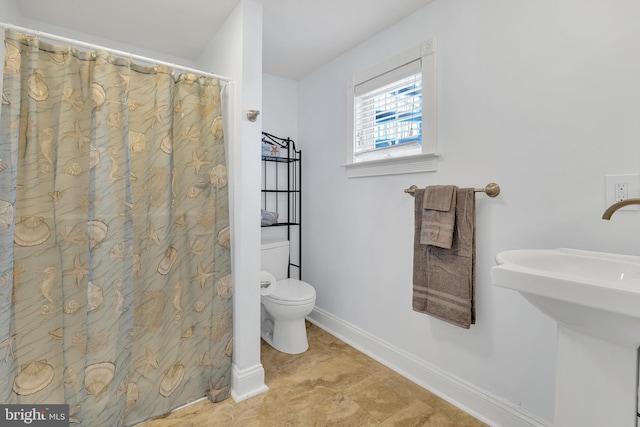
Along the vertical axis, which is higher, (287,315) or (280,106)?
(280,106)

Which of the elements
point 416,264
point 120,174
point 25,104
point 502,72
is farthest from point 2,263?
point 502,72

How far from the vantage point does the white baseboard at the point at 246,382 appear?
1737 mm

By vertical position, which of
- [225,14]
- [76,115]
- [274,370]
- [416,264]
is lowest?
[274,370]

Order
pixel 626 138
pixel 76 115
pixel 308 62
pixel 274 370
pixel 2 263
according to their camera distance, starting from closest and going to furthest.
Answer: pixel 626 138
pixel 2 263
pixel 76 115
pixel 274 370
pixel 308 62

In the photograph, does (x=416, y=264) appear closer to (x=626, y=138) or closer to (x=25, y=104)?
(x=626, y=138)

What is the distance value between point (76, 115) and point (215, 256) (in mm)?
945

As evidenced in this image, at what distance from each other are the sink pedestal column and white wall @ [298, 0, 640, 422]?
0.41 metres

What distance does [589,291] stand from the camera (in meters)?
0.77

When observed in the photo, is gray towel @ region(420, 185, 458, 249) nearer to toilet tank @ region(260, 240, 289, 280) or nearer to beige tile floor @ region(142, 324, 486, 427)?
beige tile floor @ region(142, 324, 486, 427)

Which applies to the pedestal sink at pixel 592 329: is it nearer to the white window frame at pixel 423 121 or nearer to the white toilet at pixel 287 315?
the white window frame at pixel 423 121

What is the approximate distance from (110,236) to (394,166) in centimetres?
164

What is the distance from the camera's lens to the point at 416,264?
178cm

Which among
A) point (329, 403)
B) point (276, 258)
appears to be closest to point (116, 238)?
point (276, 258)

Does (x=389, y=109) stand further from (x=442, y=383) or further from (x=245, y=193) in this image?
(x=442, y=383)
